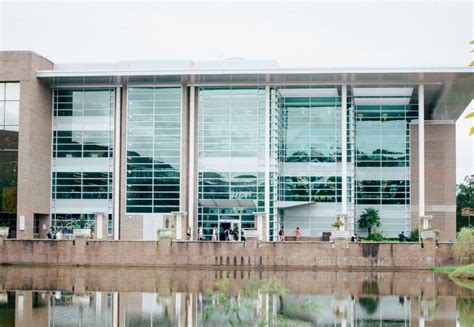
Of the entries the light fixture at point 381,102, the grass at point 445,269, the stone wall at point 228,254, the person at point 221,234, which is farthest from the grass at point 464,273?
the light fixture at point 381,102

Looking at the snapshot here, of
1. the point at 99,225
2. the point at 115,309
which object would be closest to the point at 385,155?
the point at 99,225

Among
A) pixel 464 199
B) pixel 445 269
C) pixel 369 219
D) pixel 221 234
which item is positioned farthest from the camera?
pixel 464 199

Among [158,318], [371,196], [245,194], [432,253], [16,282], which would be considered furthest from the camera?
[371,196]

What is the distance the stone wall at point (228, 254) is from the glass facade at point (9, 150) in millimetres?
6897

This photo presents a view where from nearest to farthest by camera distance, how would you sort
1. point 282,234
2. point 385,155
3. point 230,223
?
point 282,234 < point 230,223 < point 385,155

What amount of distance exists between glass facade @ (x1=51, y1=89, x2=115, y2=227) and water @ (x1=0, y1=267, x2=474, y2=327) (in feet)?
45.5

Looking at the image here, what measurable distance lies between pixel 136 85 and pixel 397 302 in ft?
101

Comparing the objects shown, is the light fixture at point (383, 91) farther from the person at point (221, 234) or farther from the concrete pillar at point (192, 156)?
the person at point (221, 234)

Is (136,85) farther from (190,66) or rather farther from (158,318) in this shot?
(158,318)

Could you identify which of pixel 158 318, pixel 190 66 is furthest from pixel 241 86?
pixel 158 318

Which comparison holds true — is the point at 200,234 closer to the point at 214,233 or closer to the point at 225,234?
the point at 214,233

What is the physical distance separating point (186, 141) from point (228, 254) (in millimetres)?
12193

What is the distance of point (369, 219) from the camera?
54.4 metres

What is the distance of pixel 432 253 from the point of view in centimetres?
4066
